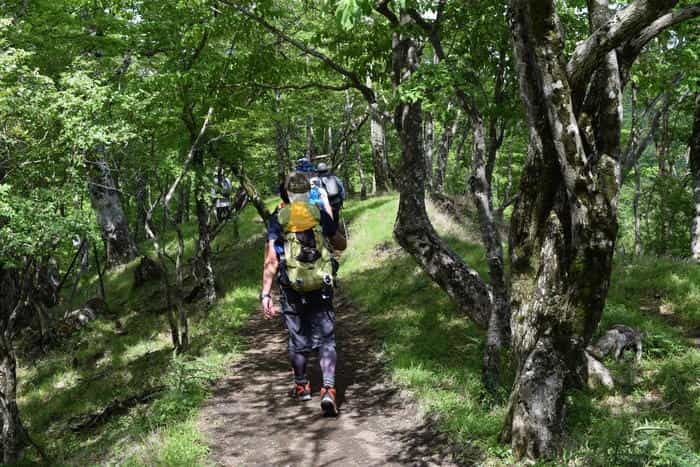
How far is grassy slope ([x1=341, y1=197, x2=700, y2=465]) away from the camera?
4.68m

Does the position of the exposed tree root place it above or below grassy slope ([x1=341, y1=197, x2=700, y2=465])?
below

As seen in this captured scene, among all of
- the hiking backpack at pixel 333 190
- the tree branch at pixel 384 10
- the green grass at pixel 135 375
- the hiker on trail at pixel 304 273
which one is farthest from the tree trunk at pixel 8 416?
the tree branch at pixel 384 10

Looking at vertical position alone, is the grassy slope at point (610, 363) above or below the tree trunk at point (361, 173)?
below

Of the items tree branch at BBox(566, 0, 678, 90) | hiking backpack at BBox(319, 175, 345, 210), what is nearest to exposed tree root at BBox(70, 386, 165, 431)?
hiking backpack at BBox(319, 175, 345, 210)

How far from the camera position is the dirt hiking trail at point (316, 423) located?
17.6ft

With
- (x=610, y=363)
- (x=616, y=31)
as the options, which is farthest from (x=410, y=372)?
(x=616, y=31)

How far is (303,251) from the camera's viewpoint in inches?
238

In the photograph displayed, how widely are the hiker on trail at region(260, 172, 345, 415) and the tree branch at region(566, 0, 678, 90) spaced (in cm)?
323

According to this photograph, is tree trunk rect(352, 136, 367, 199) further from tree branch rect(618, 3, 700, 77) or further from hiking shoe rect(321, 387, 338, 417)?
tree branch rect(618, 3, 700, 77)

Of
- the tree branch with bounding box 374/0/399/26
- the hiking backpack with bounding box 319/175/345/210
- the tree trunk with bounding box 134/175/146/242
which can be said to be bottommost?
the hiking backpack with bounding box 319/175/345/210

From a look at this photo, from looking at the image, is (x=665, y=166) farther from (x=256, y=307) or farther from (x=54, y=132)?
(x=54, y=132)

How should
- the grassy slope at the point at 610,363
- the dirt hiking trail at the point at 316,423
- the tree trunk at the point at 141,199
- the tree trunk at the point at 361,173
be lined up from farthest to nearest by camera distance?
the tree trunk at the point at 361,173 < the tree trunk at the point at 141,199 < the dirt hiking trail at the point at 316,423 < the grassy slope at the point at 610,363

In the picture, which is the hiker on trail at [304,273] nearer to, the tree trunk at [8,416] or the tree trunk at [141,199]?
the tree trunk at [8,416]

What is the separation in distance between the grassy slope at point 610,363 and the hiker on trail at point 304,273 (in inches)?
52.2
